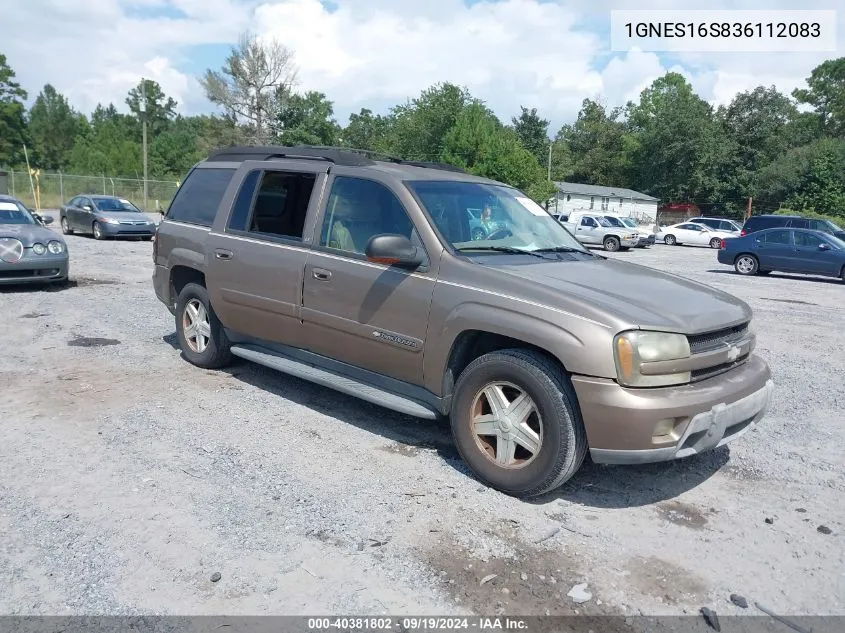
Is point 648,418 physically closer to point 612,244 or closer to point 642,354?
point 642,354

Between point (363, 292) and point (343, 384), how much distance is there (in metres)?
0.69

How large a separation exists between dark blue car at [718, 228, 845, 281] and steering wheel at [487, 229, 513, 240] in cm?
1663

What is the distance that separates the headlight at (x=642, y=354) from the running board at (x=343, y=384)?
1.31 m

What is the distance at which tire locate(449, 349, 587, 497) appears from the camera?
→ 12.2ft

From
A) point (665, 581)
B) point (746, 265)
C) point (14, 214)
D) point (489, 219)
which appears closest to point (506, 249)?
point (489, 219)

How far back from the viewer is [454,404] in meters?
4.21

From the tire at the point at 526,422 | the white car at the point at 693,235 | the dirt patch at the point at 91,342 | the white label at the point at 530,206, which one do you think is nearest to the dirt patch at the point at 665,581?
the tire at the point at 526,422

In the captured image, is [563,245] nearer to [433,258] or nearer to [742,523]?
[433,258]

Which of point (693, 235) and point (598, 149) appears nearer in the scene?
point (693, 235)

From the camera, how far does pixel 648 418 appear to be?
353 centimetres

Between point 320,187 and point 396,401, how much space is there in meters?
1.80

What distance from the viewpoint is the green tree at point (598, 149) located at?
257 ft

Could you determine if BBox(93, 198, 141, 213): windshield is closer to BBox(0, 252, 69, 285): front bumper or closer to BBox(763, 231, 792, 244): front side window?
BBox(0, 252, 69, 285): front bumper

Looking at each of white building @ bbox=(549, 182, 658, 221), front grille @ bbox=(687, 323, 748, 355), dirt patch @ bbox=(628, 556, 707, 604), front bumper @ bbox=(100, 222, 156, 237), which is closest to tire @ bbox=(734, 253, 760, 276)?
front grille @ bbox=(687, 323, 748, 355)
